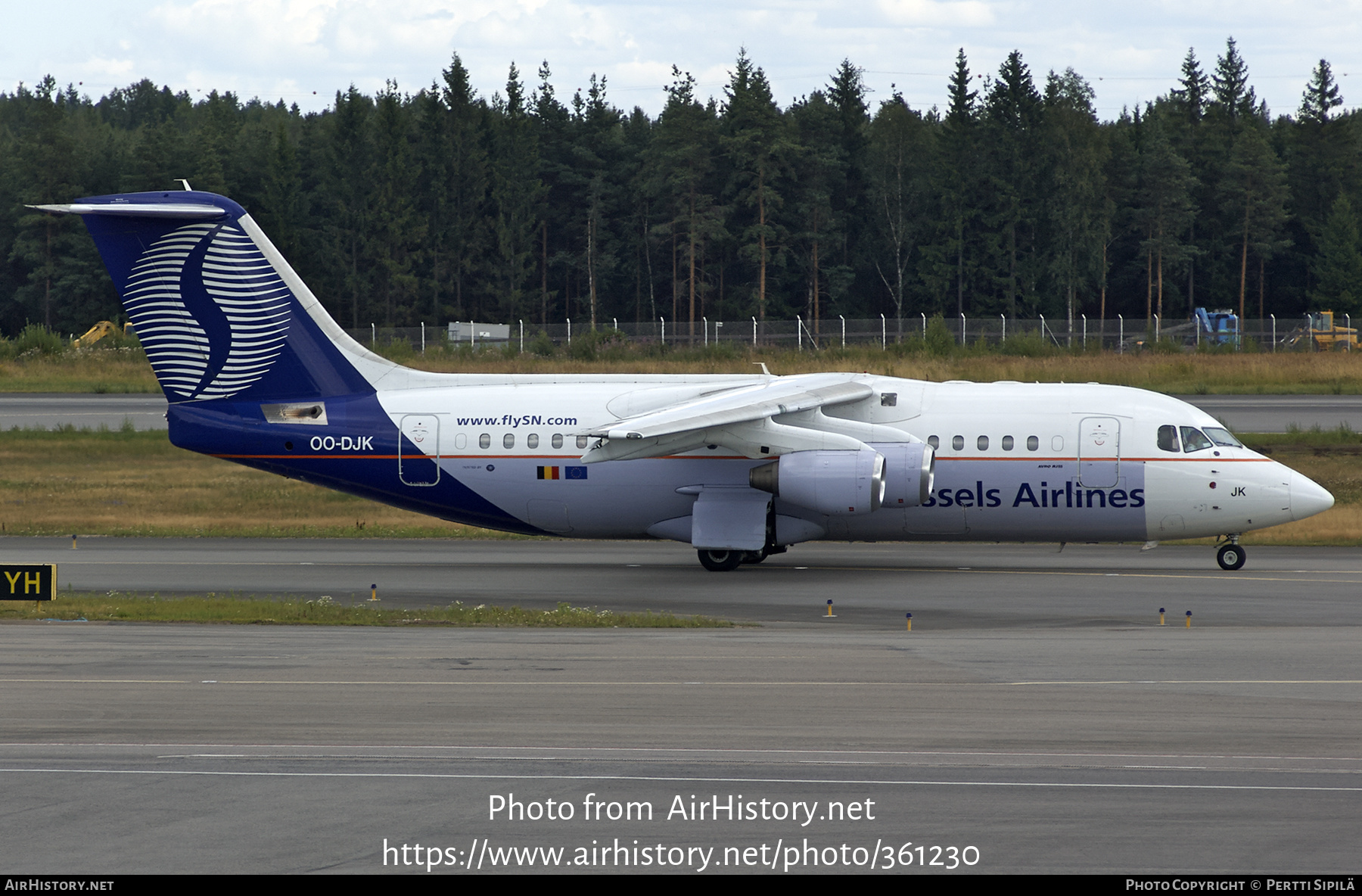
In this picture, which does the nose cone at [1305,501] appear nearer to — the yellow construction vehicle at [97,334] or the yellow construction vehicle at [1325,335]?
the yellow construction vehicle at [1325,335]

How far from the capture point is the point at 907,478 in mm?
25703

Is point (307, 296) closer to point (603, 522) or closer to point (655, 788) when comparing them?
point (603, 522)

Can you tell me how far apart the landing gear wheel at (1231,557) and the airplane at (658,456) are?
32 millimetres

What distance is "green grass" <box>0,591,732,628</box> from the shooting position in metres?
20.9

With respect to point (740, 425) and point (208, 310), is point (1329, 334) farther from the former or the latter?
point (208, 310)

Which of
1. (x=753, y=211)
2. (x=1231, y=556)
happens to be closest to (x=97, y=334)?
(x=753, y=211)

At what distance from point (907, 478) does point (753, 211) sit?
75.6 meters

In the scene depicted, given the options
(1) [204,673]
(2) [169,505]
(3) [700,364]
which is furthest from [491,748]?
(3) [700,364]

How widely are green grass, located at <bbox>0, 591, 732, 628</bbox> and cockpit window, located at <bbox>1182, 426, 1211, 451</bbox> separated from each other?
10.8 m

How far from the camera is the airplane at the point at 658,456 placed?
26344mm

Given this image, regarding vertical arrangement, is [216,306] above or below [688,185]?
below

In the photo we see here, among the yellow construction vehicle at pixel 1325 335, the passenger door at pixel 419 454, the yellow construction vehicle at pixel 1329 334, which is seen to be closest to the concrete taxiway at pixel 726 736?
the passenger door at pixel 419 454

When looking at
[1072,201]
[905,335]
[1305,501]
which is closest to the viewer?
[1305,501]

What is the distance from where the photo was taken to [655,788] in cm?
1158
